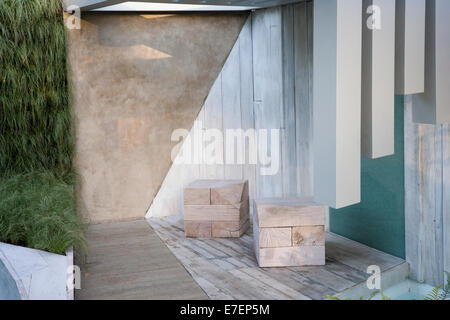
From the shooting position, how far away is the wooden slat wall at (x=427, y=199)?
3.08 m

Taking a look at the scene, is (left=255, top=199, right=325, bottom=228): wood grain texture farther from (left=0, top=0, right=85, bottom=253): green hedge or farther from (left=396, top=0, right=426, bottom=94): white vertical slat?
(left=0, top=0, right=85, bottom=253): green hedge

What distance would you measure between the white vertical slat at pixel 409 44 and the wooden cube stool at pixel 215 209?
1.85 m

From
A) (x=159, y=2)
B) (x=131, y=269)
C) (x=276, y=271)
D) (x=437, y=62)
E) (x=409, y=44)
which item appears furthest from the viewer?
(x=159, y=2)

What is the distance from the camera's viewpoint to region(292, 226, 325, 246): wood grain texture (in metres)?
3.30

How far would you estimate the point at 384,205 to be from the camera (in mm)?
3523

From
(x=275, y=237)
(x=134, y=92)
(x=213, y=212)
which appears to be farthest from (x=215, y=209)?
(x=134, y=92)

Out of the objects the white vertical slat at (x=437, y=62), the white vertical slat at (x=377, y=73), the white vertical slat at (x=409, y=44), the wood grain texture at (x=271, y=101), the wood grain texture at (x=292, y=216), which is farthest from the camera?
the wood grain texture at (x=271, y=101)

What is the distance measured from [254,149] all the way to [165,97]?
957 millimetres

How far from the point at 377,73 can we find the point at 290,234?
1.36 metres

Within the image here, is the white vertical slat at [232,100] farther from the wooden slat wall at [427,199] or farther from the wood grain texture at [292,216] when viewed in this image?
the wooden slat wall at [427,199]

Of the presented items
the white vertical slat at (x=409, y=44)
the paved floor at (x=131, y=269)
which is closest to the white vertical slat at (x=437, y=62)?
the white vertical slat at (x=409, y=44)

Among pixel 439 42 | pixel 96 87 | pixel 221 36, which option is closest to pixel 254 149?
pixel 221 36

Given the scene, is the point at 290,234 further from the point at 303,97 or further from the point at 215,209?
the point at 303,97

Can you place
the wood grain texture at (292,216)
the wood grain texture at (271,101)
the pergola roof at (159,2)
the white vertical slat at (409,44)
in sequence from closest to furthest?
the white vertical slat at (409,44) → the wood grain texture at (292,216) → the pergola roof at (159,2) → the wood grain texture at (271,101)
